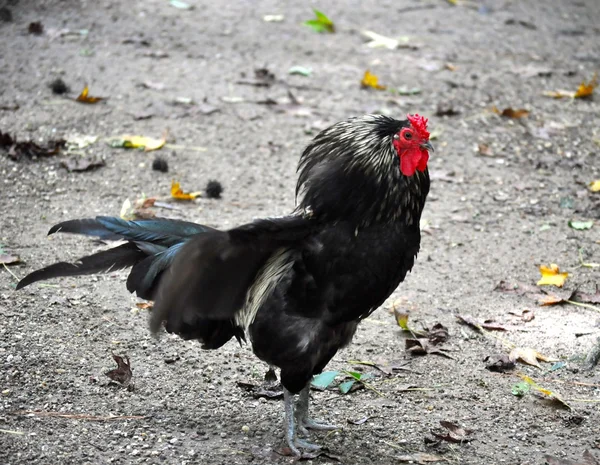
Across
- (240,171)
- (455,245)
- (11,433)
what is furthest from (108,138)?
(11,433)

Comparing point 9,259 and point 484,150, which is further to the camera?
point 484,150

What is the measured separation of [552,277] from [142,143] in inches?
142

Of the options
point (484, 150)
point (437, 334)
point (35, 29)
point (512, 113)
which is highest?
point (35, 29)

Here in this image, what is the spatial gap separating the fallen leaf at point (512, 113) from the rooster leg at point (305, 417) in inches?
181

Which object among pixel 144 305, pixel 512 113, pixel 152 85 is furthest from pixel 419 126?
pixel 152 85

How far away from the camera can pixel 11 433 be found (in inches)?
151

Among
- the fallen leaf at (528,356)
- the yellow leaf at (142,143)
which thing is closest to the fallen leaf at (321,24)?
the yellow leaf at (142,143)

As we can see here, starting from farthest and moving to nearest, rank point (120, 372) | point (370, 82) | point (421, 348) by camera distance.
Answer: point (370, 82), point (421, 348), point (120, 372)

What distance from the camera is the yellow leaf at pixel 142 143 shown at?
23.1ft

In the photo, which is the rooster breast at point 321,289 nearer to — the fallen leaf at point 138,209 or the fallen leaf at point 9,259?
the fallen leaf at point 9,259

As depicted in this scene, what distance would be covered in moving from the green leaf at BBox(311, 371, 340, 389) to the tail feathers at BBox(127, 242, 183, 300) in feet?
3.69

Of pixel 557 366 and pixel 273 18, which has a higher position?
pixel 273 18

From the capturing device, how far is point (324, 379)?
4543 millimetres

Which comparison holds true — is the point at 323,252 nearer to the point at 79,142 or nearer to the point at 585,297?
the point at 585,297
